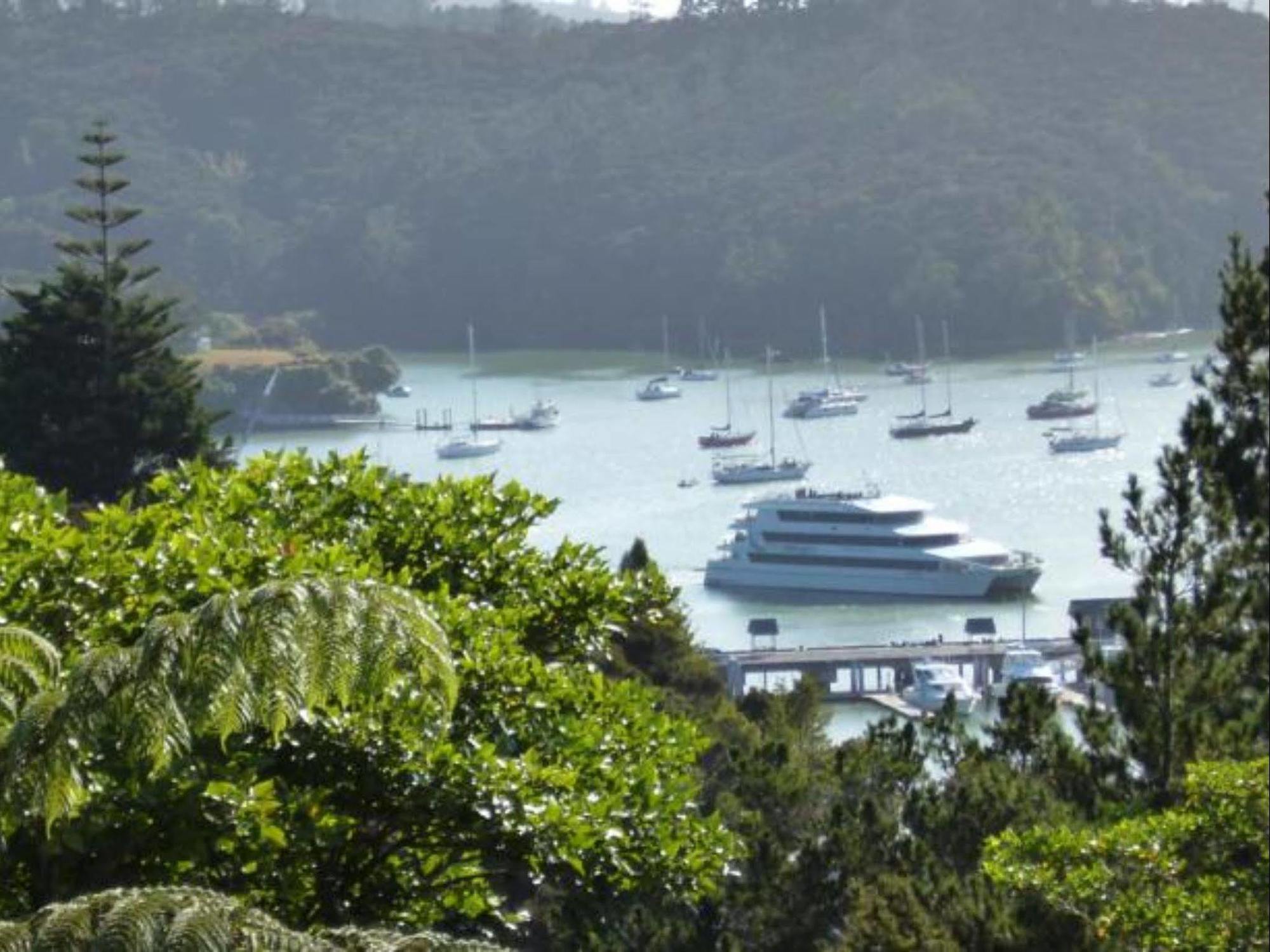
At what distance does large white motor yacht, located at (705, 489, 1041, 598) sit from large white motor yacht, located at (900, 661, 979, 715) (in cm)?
732

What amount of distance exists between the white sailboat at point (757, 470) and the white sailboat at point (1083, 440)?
3939mm

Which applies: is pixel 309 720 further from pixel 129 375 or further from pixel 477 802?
pixel 129 375

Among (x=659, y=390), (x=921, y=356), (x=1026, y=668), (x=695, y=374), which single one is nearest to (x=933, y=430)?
(x=659, y=390)

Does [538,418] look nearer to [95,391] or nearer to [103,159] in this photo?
[103,159]

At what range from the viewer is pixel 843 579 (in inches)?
1409

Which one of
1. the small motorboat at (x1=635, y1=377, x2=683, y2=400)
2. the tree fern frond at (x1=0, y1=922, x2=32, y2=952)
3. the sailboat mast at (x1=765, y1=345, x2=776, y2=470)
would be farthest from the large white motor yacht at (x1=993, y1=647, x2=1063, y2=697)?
the small motorboat at (x1=635, y1=377, x2=683, y2=400)

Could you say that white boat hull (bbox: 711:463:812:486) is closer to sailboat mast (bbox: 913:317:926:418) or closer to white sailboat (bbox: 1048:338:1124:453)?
white sailboat (bbox: 1048:338:1124:453)

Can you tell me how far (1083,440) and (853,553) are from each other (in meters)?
11.5

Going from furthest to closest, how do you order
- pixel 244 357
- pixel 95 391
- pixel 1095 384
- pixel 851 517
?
pixel 244 357 < pixel 1095 384 < pixel 851 517 < pixel 95 391

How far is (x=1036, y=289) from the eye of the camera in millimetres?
66750

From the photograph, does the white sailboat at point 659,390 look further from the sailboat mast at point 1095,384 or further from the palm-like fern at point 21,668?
the palm-like fern at point 21,668

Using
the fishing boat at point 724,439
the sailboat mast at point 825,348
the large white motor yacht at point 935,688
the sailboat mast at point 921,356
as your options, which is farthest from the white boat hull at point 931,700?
the sailboat mast at point 825,348

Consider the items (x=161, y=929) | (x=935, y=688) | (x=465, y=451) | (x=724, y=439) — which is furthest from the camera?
(x=465, y=451)

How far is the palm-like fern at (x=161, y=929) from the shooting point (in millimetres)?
4027
